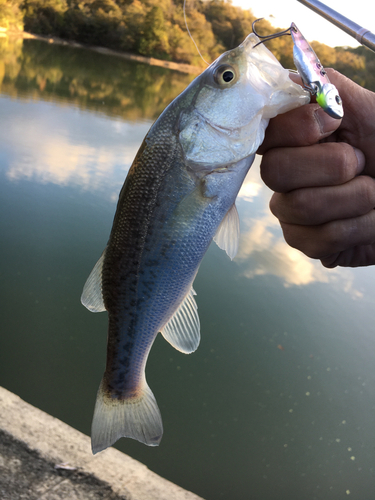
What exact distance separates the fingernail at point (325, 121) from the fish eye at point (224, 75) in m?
0.29

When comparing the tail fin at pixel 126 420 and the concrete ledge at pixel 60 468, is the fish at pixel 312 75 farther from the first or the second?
the concrete ledge at pixel 60 468

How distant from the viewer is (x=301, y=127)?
130 cm

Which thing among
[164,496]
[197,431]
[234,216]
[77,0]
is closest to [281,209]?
[234,216]

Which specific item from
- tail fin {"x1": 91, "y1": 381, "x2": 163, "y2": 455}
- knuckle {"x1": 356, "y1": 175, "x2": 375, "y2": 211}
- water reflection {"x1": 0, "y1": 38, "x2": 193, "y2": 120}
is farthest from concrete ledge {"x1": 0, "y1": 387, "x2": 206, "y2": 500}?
water reflection {"x1": 0, "y1": 38, "x2": 193, "y2": 120}

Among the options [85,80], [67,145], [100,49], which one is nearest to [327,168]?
[67,145]

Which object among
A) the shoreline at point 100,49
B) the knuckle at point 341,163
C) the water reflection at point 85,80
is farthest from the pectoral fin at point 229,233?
the shoreline at point 100,49

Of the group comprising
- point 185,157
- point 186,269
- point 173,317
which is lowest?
point 173,317

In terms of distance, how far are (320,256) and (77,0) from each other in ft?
155

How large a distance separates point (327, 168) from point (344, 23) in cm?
51

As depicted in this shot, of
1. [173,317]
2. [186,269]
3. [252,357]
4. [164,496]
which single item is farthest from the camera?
[252,357]

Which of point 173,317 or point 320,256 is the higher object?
point 320,256

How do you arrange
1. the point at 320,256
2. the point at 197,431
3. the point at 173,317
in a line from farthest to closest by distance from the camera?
the point at 197,431 < the point at 320,256 < the point at 173,317

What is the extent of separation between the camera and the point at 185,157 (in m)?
1.27

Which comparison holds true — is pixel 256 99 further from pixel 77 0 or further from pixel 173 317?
pixel 77 0
